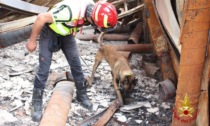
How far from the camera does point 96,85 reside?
5.75 meters

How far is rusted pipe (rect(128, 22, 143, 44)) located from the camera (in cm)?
757

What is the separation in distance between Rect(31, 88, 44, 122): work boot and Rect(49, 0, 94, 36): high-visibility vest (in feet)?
3.02

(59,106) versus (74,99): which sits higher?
(59,106)

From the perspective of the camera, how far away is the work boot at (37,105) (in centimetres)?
453

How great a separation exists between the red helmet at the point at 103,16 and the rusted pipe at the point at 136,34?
352cm

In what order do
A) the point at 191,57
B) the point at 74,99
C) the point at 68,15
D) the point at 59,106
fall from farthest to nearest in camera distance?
the point at 74,99 < the point at 68,15 < the point at 59,106 < the point at 191,57

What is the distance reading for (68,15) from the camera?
4.02 metres

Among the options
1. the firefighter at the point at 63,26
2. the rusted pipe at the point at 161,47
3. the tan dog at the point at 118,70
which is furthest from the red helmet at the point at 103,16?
the rusted pipe at the point at 161,47

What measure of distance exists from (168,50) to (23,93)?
7.84ft

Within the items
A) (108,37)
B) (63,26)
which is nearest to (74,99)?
(63,26)

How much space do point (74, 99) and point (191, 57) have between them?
2.62 meters

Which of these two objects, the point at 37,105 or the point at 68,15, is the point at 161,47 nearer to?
the point at 68,15

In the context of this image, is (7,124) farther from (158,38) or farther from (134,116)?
(158,38)

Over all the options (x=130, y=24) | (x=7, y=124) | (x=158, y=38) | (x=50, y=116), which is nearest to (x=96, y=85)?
(x=158, y=38)
